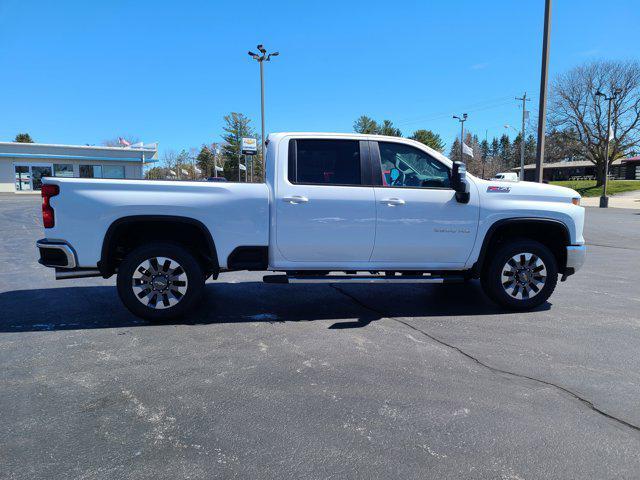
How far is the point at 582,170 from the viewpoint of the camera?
86688 mm

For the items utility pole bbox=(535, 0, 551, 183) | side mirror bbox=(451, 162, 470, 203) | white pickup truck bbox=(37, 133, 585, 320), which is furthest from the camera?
utility pole bbox=(535, 0, 551, 183)

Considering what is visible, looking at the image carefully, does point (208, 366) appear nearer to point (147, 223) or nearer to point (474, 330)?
point (147, 223)

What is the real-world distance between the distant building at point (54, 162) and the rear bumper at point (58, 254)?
1571 inches

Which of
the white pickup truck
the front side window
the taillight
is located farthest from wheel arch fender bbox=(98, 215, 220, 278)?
the front side window

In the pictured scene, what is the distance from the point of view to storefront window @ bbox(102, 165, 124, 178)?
141 feet

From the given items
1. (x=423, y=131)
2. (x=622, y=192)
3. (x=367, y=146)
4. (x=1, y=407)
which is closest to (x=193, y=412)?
(x=1, y=407)

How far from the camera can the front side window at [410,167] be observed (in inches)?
214

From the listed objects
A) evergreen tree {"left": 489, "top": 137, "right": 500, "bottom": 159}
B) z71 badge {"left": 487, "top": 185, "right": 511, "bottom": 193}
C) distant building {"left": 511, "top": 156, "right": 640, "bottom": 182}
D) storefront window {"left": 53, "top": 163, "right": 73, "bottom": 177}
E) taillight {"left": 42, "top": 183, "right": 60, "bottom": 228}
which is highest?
evergreen tree {"left": 489, "top": 137, "right": 500, "bottom": 159}

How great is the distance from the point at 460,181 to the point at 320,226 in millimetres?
1701

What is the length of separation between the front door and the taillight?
3474 millimetres

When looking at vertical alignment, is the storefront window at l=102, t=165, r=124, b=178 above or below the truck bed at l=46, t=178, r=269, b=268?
above

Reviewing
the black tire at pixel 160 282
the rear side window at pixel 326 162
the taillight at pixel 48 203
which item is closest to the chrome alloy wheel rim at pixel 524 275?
the rear side window at pixel 326 162

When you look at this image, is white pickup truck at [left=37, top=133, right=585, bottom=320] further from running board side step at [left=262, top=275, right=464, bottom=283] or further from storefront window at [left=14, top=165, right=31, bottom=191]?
storefront window at [left=14, top=165, right=31, bottom=191]

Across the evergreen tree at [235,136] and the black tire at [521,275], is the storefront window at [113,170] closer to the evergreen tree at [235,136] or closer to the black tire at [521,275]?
the evergreen tree at [235,136]
